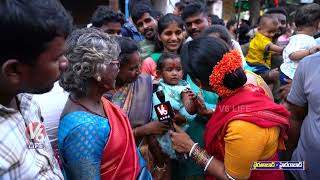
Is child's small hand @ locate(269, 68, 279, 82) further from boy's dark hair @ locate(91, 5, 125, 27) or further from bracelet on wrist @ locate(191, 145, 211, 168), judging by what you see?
bracelet on wrist @ locate(191, 145, 211, 168)

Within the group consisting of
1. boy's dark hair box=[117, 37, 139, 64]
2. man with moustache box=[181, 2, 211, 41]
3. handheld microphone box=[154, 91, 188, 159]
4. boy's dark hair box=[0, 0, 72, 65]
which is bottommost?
handheld microphone box=[154, 91, 188, 159]

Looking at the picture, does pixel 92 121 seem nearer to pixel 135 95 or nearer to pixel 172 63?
pixel 135 95

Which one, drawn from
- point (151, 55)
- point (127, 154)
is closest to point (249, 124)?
point (127, 154)

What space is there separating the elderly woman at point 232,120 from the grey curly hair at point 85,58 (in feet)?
1.67

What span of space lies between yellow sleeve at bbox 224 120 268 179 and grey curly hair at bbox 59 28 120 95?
66cm

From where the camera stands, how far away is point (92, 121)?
153 cm

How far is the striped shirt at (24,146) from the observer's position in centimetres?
95

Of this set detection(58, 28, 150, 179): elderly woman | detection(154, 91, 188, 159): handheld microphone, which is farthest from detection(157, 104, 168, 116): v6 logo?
detection(58, 28, 150, 179): elderly woman

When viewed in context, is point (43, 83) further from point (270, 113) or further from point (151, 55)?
point (151, 55)

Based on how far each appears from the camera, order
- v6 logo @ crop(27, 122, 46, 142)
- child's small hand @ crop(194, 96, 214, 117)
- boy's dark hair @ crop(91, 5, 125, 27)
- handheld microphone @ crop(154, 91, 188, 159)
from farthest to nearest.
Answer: boy's dark hair @ crop(91, 5, 125, 27) → child's small hand @ crop(194, 96, 214, 117) → handheld microphone @ crop(154, 91, 188, 159) → v6 logo @ crop(27, 122, 46, 142)

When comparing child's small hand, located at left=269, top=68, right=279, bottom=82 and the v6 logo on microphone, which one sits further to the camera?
child's small hand, located at left=269, top=68, right=279, bottom=82

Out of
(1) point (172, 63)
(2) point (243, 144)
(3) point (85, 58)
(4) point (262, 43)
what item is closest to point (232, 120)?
(2) point (243, 144)

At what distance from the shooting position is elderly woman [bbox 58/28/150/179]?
1.49m

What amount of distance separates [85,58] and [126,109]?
2.49 feet
